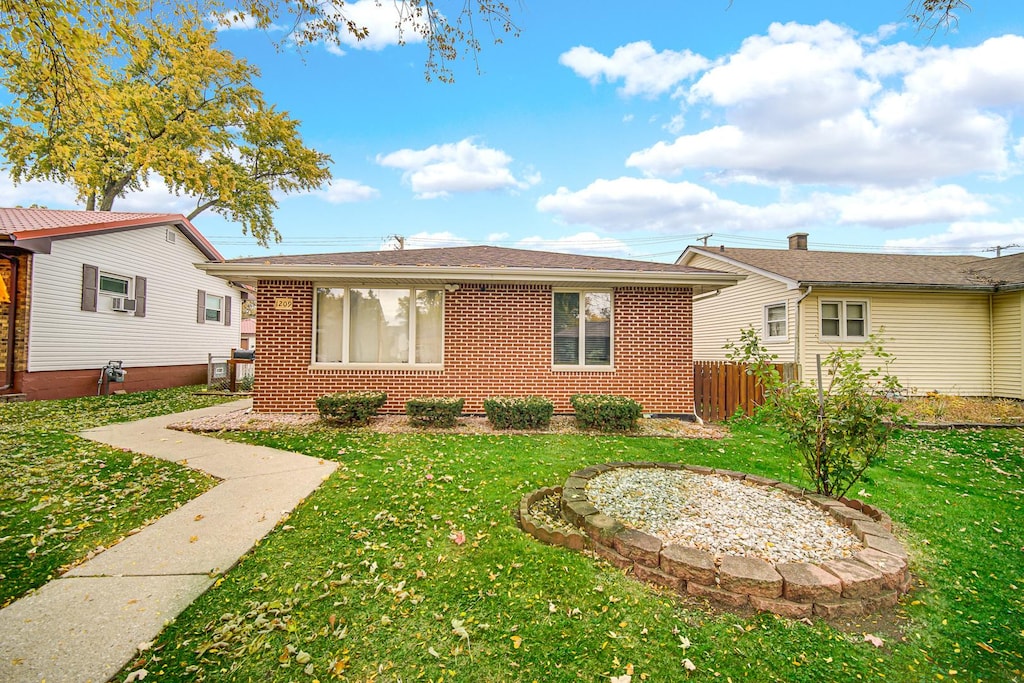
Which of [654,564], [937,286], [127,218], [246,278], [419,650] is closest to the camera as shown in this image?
[419,650]

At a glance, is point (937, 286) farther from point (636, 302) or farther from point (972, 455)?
point (636, 302)

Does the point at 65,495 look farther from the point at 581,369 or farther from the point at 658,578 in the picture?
the point at 581,369

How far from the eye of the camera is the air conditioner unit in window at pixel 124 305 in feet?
39.0

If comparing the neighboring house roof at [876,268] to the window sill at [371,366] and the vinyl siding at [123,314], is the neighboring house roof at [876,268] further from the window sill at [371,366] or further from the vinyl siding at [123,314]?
the vinyl siding at [123,314]

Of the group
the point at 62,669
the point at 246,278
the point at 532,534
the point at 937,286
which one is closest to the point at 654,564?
the point at 532,534

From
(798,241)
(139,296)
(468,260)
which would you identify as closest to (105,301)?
(139,296)

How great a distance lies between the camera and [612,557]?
305 centimetres

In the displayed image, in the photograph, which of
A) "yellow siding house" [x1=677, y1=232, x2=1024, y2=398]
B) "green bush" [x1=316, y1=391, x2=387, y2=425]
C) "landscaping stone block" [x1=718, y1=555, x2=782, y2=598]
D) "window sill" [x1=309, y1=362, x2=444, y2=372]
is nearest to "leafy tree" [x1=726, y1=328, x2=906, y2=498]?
"landscaping stone block" [x1=718, y1=555, x2=782, y2=598]

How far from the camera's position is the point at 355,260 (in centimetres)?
886

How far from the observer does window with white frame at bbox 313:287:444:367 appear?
874cm

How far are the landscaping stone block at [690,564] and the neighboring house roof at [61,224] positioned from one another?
1274 centimetres

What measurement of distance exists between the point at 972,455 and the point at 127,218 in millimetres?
18894

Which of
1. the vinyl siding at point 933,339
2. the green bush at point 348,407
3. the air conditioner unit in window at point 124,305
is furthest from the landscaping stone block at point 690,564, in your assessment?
the air conditioner unit in window at point 124,305

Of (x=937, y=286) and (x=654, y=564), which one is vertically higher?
(x=937, y=286)
